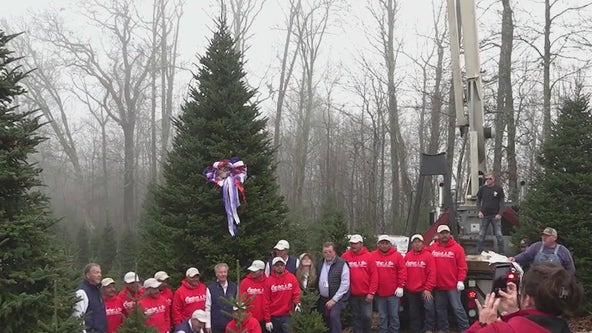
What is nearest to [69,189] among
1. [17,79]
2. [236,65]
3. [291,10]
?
[291,10]

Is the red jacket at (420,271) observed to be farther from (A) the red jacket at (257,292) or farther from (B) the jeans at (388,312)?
(A) the red jacket at (257,292)

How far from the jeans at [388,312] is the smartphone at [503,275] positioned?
1.60 m

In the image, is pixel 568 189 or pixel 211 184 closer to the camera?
pixel 211 184

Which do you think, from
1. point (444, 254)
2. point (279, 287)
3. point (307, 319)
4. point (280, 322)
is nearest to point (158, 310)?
point (279, 287)

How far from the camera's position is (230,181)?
10484 millimetres

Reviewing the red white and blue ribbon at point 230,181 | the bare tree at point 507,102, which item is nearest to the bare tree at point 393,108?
the bare tree at point 507,102

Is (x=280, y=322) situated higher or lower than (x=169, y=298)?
lower

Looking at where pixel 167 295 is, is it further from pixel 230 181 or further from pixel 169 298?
pixel 230 181

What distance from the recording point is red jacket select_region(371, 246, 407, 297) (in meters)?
9.10

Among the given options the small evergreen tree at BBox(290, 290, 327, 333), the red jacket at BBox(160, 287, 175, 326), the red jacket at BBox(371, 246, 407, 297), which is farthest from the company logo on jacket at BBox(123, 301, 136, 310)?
the red jacket at BBox(371, 246, 407, 297)

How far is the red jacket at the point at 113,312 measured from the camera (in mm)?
7767

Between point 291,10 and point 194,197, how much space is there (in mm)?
26913

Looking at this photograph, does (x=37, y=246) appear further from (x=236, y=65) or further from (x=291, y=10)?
(x=291, y=10)

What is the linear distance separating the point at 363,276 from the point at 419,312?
128 centimetres
